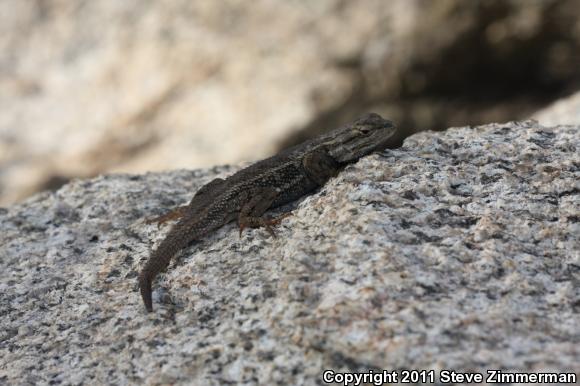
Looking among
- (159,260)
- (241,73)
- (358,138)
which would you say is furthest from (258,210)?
(241,73)

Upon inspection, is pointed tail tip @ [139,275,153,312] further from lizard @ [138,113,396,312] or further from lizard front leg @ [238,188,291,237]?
lizard front leg @ [238,188,291,237]

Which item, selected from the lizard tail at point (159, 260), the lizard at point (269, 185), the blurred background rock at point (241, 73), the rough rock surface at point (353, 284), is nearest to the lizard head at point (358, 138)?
the lizard at point (269, 185)

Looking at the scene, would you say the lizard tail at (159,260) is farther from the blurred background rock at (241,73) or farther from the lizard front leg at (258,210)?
the blurred background rock at (241,73)

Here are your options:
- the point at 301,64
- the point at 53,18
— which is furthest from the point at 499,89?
the point at 53,18

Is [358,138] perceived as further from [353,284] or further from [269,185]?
[353,284]

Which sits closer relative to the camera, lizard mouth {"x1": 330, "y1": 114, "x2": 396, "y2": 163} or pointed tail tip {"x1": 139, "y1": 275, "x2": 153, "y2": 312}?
pointed tail tip {"x1": 139, "y1": 275, "x2": 153, "y2": 312}

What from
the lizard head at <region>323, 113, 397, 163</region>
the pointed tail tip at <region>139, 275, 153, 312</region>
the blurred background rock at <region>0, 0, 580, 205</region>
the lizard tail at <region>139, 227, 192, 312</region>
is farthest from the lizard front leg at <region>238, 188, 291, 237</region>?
the blurred background rock at <region>0, 0, 580, 205</region>
